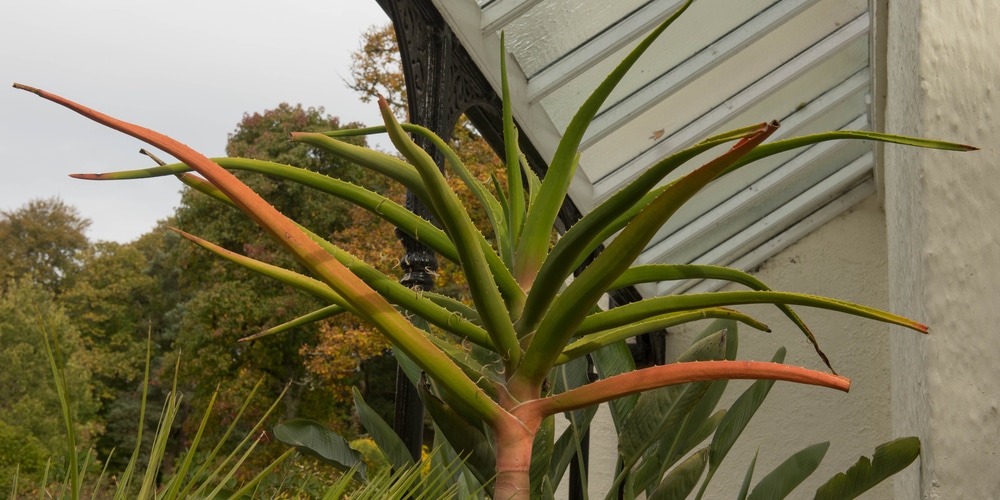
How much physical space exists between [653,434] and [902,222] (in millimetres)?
815

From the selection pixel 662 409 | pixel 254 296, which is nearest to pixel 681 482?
pixel 662 409

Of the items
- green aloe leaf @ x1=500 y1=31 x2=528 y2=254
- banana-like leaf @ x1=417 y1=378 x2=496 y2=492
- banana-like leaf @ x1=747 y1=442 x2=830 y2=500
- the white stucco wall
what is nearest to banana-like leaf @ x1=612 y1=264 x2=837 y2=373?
green aloe leaf @ x1=500 y1=31 x2=528 y2=254

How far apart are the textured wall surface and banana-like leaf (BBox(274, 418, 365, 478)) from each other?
925mm

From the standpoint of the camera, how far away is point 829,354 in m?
4.55

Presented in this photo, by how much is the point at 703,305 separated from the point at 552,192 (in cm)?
15

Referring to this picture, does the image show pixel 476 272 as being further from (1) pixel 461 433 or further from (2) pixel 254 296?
(2) pixel 254 296

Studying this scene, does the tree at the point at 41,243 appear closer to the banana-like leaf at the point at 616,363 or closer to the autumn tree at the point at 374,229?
the autumn tree at the point at 374,229

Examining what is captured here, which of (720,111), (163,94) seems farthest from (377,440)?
(163,94)

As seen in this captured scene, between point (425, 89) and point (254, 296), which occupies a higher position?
point (425, 89)

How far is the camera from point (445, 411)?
87cm

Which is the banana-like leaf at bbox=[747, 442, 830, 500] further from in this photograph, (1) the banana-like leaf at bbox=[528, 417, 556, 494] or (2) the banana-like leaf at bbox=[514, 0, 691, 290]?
(2) the banana-like leaf at bbox=[514, 0, 691, 290]

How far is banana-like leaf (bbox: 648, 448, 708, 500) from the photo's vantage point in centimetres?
154

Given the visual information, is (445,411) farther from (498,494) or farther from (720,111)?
(720,111)

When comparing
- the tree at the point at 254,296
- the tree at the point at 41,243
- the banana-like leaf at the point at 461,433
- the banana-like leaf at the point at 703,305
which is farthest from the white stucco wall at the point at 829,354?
the tree at the point at 41,243
